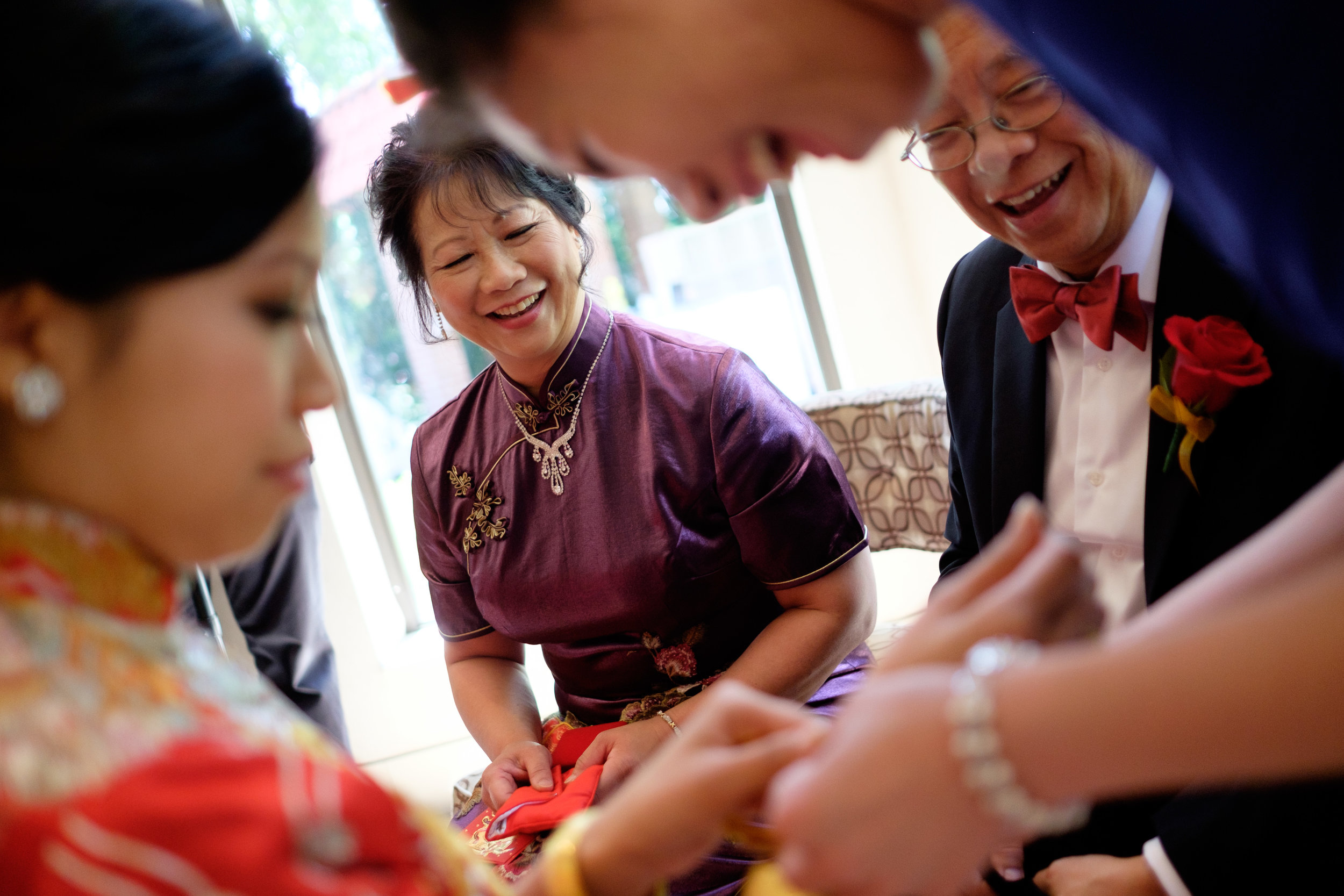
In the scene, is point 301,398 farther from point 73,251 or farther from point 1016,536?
point 1016,536

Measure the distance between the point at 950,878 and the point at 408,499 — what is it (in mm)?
3757

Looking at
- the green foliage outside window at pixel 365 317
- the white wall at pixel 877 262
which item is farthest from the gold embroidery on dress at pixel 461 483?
the green foliage outside window at pixel 365 317

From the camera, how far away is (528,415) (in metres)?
1.82

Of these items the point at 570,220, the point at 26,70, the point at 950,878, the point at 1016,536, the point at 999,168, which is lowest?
→ the point at 950,878

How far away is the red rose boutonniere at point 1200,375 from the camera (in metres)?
1.15

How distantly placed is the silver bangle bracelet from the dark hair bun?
582 millimetres

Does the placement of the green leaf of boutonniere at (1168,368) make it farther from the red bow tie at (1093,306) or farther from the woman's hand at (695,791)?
the woman's hand at (695,791)

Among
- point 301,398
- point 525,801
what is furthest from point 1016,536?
point 525,801

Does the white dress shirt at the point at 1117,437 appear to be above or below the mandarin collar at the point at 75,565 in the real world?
below

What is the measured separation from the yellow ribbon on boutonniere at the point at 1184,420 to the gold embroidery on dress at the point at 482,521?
105 cm

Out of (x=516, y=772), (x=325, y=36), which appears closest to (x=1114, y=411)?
(x=516, y=772)

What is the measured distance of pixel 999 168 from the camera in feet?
4.30

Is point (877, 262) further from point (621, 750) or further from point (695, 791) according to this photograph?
point (695, 791)

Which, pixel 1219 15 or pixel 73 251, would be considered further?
pixel 73 251
